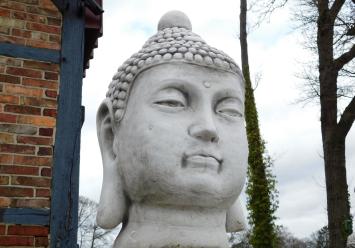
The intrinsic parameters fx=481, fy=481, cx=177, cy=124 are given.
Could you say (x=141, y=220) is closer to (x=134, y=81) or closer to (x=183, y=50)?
(x=134, y=81)

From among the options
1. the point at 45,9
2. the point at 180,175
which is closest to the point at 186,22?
the point at 180,175

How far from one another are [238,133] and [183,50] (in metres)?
0.66

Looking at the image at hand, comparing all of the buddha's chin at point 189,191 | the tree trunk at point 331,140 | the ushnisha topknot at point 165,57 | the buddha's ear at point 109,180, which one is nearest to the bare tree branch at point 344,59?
the tree trunk at point 331,140

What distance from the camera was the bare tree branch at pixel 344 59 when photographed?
9195 mm

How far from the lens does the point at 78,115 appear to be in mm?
4453

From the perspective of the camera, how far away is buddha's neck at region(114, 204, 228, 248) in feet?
9.50

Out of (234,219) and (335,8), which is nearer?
(234,219)

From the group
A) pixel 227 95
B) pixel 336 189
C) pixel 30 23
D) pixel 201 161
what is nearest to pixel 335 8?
pixel 336 189

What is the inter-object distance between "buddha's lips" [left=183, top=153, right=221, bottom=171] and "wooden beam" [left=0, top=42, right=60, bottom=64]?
2.06 meters

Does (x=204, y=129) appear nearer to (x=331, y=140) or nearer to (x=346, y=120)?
(x=331, y=140)

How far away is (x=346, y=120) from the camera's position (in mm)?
8734

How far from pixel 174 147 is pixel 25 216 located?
175 centimetres

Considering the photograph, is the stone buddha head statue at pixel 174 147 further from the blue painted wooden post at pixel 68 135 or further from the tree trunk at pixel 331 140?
the tree trunk at pixel 331 140

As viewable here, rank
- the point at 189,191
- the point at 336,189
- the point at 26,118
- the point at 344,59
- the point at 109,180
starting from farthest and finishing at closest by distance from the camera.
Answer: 1. the point at 344,59
2. the point at 336,189
3. the point at 26,118
4. the point at 109,180
5. the point at 189,191
